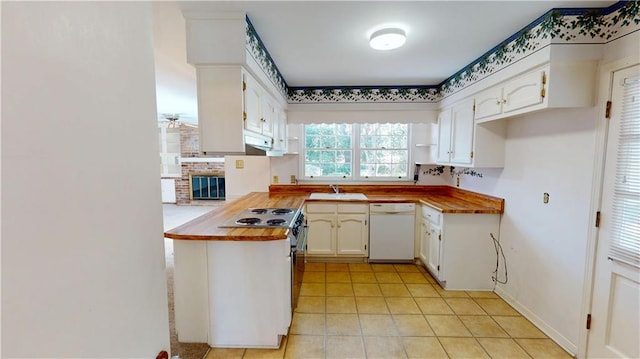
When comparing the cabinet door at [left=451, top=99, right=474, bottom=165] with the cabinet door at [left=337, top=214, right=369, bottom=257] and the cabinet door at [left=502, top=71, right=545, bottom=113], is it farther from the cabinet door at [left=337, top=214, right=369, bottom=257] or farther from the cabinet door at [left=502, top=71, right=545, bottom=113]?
the cabinet door at [left=337, top=214, right=369, bottom=257]

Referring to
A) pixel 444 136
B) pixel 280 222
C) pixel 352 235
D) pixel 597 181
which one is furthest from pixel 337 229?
pixel 597 181

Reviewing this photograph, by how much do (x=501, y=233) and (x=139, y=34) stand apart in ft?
10.6

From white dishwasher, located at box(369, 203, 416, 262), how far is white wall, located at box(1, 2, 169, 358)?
3.02m

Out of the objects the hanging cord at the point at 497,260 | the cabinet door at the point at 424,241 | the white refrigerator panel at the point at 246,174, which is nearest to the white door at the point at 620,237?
the hanging cord at the point at 497,260

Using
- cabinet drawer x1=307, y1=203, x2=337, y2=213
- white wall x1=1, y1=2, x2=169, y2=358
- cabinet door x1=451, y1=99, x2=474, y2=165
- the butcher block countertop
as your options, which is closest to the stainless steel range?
the butcher block countertop

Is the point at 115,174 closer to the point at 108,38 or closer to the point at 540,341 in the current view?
the point at 108,38

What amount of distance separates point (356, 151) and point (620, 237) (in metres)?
2.86

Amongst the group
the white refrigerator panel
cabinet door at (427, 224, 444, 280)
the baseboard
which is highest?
the white refrigerator panel

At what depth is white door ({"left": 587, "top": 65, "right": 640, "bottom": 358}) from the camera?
1.56 metres

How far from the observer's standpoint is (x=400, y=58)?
8.63ft

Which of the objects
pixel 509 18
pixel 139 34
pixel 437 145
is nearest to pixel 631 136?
pixel 509 18

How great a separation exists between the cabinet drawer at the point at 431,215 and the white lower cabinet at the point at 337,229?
71 cm

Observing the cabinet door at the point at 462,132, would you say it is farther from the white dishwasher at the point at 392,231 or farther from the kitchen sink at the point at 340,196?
the kitchen sink at the point at 340,196

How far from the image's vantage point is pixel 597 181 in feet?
5.76
